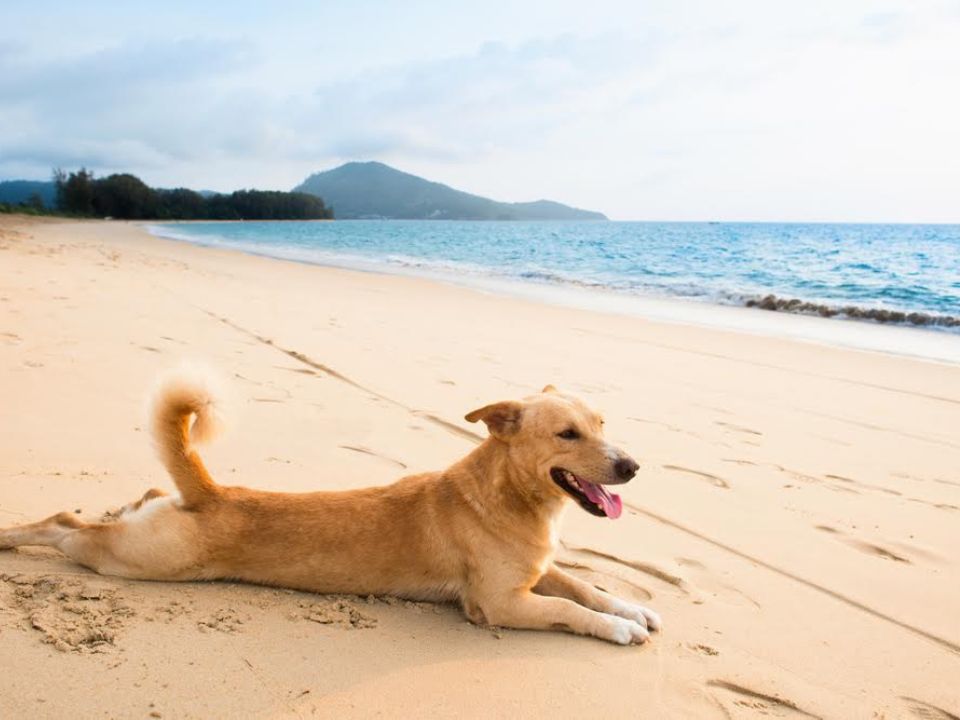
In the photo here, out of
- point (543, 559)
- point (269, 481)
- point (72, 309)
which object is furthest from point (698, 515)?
point (72, 309)

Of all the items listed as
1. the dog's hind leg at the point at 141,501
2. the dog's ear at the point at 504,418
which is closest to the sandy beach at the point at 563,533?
the dog's hind leg at the point at 141,501

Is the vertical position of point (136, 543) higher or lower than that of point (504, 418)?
lower

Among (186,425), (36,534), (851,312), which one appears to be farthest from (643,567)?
(851,312)

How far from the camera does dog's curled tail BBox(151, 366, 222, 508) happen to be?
11.4 ft

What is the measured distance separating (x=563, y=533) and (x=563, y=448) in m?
1.15

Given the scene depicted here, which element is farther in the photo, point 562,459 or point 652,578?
point 652,578

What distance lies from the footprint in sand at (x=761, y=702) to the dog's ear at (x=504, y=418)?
1.51 m

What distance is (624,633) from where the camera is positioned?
11.1 ft

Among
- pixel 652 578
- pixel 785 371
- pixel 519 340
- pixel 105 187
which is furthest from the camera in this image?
pixel 105 187

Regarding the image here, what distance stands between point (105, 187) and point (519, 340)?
11071 cm

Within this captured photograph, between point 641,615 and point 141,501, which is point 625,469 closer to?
point 641,615

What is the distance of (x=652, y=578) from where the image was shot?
4.08 meters

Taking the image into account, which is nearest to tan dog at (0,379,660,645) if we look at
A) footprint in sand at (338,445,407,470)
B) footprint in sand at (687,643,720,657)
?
footprint in sand at (687,643,720,657)

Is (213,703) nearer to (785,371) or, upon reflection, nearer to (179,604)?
(179,604)
